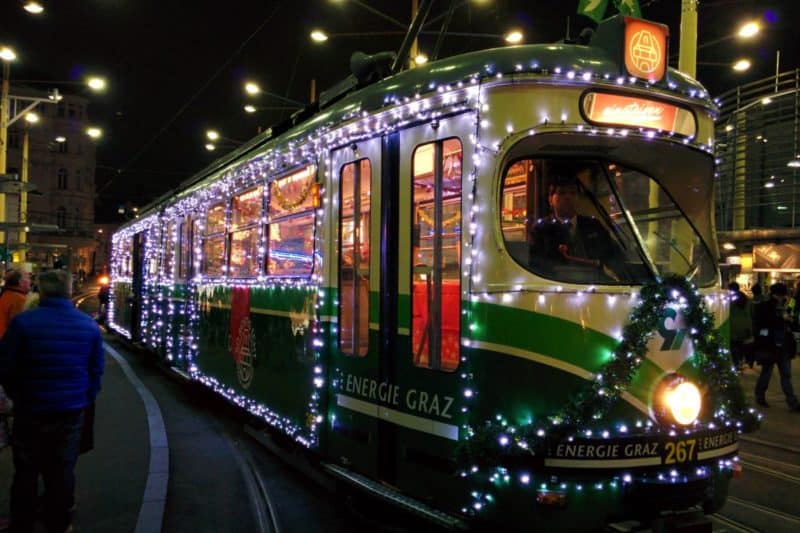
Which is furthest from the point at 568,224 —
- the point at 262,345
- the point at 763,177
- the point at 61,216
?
the point at 61,216

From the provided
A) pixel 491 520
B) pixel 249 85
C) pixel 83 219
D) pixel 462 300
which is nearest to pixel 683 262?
pixel 462 300

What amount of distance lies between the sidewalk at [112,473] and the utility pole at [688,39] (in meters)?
8.53

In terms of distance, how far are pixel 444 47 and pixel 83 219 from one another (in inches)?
2493

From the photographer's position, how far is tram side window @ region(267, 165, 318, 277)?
605 centimetres

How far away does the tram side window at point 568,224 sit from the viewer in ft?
14.3

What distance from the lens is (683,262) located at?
4.89 m

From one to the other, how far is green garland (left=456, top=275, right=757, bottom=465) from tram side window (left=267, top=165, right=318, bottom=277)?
8.08 ft

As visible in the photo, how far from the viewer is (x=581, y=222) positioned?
4.51 meters

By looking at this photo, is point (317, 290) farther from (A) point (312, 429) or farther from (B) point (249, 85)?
(B) point (249, 85)

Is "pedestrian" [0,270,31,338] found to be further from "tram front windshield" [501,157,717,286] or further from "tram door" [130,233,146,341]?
"tram door" [130,233,146,341]

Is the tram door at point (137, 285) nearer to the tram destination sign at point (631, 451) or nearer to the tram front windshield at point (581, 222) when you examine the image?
the tram front windshield at point (581, 222)

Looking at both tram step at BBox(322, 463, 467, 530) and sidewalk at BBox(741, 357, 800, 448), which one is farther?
sidewalk at BBox(741, 357, 800, 448)

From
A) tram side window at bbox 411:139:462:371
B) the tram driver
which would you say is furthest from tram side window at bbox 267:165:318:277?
the tram driver

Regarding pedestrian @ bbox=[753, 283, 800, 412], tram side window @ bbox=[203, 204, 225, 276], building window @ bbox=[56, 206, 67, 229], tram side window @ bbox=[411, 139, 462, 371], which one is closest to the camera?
tram side window @ bbox=[411, 139, 462, 371]
